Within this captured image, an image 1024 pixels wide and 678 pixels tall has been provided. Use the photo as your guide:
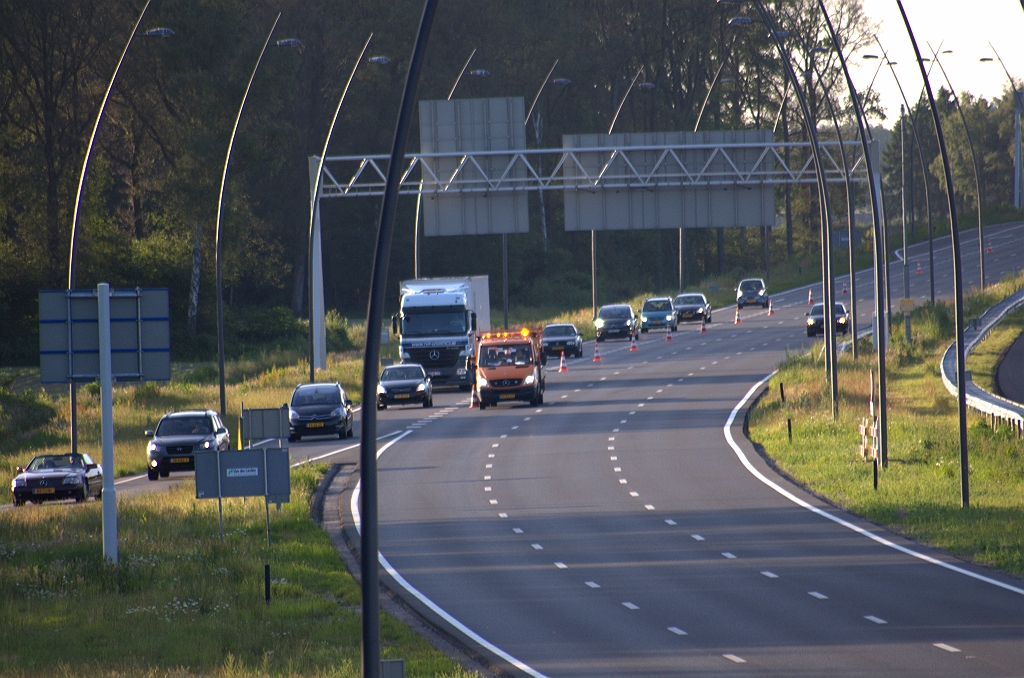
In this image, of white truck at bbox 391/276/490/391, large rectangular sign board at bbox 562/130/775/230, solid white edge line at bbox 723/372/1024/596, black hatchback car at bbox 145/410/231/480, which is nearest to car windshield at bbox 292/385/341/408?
black hatchback car at bbox 145/410/231/480

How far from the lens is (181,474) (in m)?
35.5

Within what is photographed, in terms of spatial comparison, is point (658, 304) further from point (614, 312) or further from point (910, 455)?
point (910, 455)

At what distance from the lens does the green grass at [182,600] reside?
599 inches

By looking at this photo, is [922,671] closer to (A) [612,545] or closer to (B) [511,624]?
(B) [511,624]

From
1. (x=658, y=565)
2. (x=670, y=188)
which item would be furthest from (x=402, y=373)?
(x=658, y=565)

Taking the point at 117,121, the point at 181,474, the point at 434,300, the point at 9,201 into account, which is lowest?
the point at 181,474

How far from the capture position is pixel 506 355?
45.6 meters

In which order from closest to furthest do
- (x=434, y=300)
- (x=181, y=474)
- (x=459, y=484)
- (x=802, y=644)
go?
(x=802, y=644) < (x=459, y=484) < (x=181, y=474) < (x=434, y=300)

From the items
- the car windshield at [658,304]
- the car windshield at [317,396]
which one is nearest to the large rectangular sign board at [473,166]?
the car windshield at [317,396]

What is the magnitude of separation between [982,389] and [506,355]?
1502cm

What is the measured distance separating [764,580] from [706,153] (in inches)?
1422

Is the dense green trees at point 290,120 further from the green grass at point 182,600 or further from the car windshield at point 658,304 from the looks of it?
the green grass at point 182,600

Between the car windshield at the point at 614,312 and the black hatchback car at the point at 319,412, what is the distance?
3303 cm

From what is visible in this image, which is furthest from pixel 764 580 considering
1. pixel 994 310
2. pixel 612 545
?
pixel 994 310
